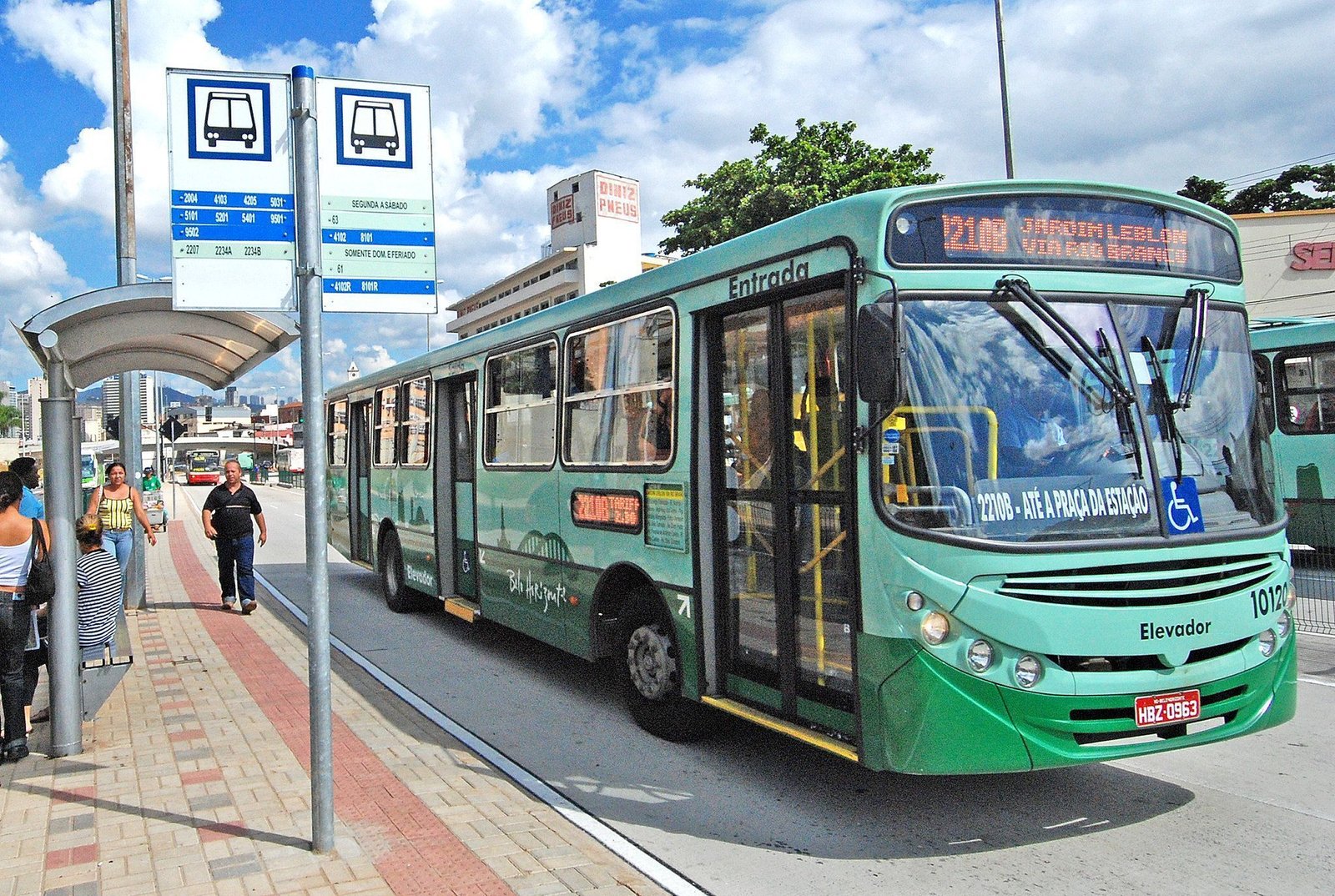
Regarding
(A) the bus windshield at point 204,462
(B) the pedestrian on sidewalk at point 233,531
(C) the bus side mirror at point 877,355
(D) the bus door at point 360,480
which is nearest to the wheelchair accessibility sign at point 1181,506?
(C) the bus side mirror at point 877,355

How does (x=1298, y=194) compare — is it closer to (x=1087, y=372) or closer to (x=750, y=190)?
(x=750, y=190)

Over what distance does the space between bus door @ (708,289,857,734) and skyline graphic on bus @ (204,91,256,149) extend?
278 centimetres

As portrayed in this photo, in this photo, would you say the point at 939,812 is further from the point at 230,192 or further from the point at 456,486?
the point at 456,486

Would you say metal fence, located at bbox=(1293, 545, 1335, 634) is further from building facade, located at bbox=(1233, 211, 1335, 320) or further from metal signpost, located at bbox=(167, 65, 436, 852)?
building facade, located at bbox=(1233, 211, 1335, 320)

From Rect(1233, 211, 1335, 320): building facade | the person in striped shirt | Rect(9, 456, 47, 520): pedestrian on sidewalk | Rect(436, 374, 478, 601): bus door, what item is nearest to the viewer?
the person in striped shirt

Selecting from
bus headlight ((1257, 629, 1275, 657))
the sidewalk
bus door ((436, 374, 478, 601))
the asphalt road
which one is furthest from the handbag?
bus headlight ((1257, 629, 1275, 657))

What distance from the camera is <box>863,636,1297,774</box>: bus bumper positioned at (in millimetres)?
4555

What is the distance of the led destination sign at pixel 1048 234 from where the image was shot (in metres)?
4.91

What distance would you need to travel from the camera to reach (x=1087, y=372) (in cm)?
490

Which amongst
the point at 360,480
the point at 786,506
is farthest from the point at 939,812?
the point at 360,480

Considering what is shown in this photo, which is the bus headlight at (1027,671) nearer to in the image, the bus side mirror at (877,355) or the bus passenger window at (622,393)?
the bus side mirror at (877,355)

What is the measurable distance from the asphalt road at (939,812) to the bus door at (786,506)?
0.58 meters

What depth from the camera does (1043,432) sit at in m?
4.79

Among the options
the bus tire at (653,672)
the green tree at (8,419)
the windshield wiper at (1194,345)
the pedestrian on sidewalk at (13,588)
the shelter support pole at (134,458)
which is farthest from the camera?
the green tree at (8,419)
